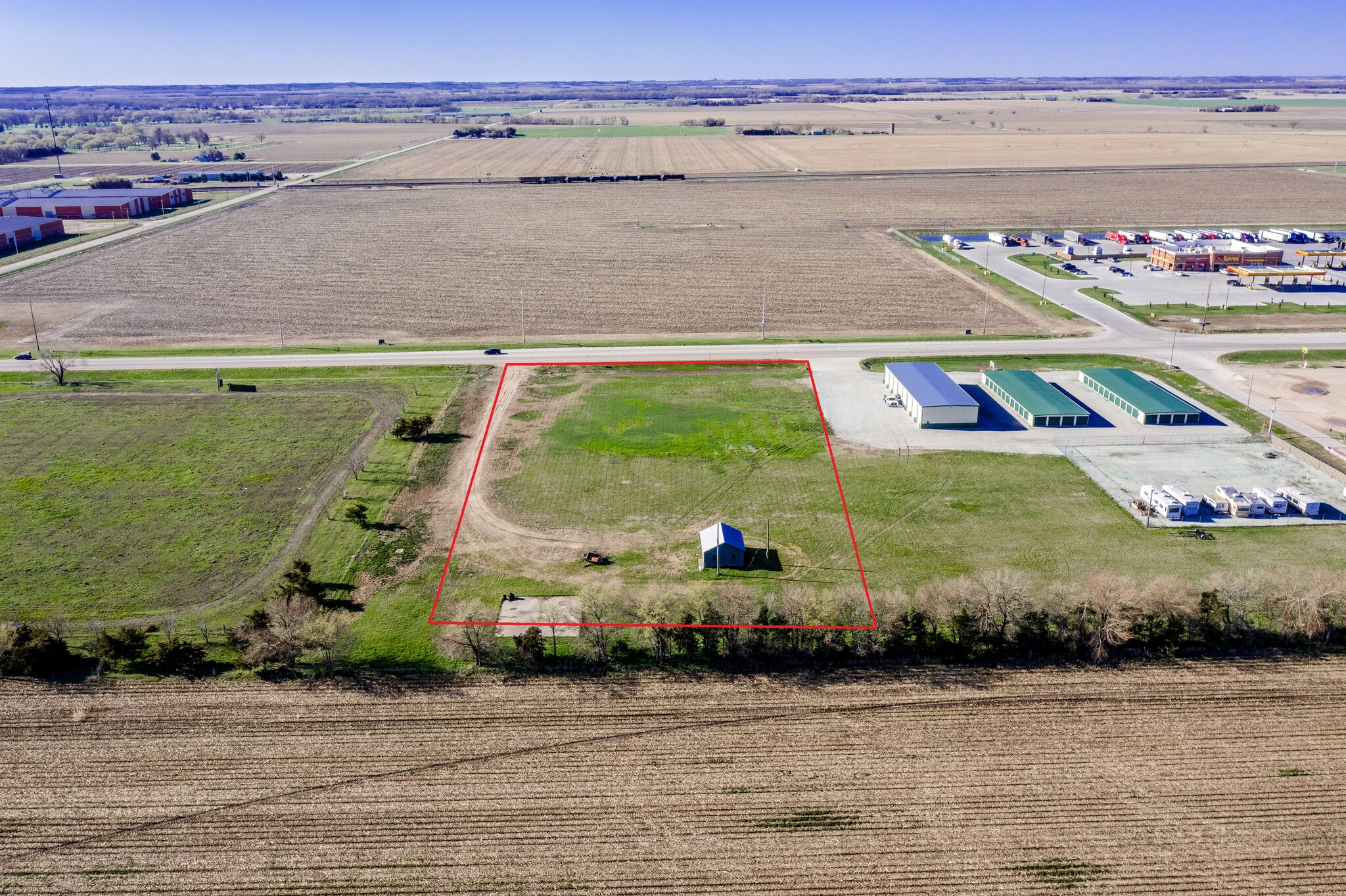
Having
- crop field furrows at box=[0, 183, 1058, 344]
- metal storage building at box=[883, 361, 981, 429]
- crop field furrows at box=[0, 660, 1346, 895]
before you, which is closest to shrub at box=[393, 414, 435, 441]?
crop field furrows at box=[0, 660, 1346, 895]

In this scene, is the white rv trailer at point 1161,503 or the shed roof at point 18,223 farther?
the shed roof at point 18,223

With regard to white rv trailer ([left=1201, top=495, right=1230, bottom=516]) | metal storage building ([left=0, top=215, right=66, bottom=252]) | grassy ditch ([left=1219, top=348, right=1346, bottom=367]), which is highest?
metal storage building ([left=0, top=215, right=66, bottom=252])

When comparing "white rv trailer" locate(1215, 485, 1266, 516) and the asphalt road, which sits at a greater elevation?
the asphalt road

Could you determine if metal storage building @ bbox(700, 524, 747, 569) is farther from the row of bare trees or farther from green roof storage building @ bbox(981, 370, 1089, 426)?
green roof storage building @ bbox(981, 370, 1089, 426)

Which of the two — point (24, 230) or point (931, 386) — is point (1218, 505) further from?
point (24, 230)

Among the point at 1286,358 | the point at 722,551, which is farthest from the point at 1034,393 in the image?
the point at 722,551

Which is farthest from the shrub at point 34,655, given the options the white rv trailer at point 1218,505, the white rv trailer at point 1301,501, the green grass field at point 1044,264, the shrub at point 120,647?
the green grass field at point 1044,264

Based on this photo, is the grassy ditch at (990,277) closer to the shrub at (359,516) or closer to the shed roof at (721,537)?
the shed roof at (721,537)
